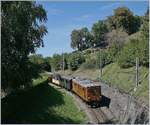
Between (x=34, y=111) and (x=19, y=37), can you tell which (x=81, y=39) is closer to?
(x=34, y=111)

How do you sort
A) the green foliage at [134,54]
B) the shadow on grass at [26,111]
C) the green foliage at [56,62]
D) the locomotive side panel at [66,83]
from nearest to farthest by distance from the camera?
the shadow on grass at [26,111] < the green foliage at [134,54] < the locomotive side panel at [66,83] < the green foliage at [56,62]

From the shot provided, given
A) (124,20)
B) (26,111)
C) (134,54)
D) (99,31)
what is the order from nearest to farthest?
(26,111), (134,54), (124,20), (99,31)

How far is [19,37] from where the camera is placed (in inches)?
1217

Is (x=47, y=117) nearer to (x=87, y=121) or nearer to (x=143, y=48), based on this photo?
(x=87, y=121)

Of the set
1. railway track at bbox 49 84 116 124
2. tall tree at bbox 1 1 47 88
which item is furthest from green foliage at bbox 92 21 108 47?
tall tree at bbox 1 1 47 88

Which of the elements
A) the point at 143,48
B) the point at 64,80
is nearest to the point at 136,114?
the point at 143,48

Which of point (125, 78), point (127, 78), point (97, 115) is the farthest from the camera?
point (125, 78)

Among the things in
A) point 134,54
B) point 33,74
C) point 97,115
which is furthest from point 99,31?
point 33,74

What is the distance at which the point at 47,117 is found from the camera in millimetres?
37531

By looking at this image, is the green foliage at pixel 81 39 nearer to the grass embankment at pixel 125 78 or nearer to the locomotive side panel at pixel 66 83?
the grass embankment at pixel 125 78

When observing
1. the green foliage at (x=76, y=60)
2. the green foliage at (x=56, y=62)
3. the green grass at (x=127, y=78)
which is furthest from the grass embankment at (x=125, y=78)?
the green foliage at (x=56, y=62)

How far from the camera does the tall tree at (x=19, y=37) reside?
29.3 metres

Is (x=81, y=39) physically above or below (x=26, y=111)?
above

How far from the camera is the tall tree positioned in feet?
96.0
